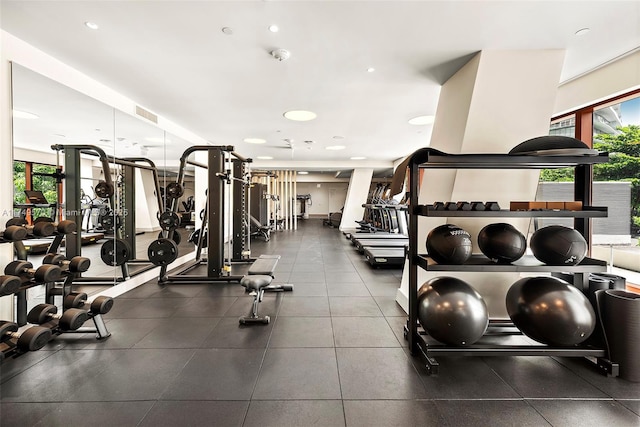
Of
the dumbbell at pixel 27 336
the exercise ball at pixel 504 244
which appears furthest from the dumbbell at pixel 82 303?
the exercise ball at pixel 504 244

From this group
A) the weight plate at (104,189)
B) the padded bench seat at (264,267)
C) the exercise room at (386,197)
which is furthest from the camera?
the weight plate at (104,189)

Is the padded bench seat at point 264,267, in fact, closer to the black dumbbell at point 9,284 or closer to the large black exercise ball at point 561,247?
the black dumbbell at point 9,284

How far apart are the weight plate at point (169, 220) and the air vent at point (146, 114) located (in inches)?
56.3

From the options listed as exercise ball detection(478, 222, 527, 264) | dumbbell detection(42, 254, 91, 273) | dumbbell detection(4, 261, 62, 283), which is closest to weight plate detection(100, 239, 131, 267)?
dumbbell detection(42, 254, 91, 273)

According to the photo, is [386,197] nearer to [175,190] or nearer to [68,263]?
[68,263]

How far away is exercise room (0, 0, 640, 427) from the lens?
1.72m

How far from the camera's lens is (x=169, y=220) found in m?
3.88

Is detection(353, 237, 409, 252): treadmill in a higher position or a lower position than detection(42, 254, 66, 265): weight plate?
lower

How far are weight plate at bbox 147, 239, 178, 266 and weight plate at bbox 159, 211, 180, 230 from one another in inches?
9.4

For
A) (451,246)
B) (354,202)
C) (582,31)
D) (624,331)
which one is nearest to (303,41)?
(451,246)

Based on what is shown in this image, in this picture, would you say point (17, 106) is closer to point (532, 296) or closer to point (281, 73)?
point (281, 73)

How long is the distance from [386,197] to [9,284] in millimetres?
2672

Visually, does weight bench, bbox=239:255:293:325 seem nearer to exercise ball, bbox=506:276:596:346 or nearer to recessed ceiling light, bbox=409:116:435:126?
exercise ball, bbox=506:276:596:346

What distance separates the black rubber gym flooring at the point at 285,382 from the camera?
1.51 m
